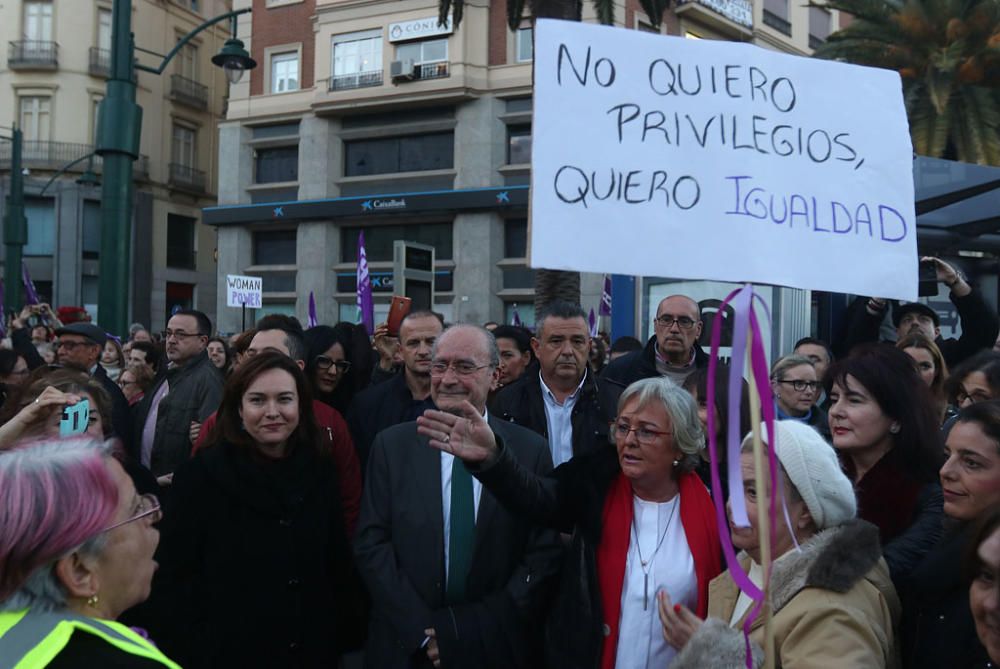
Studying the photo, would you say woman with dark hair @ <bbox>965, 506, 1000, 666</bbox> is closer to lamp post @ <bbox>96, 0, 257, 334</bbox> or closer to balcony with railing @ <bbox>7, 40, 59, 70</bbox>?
lamp post @ <bbox>96, 0, 257, 334</bbox>

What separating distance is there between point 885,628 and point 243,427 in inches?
90.7

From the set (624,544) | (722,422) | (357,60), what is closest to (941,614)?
(624,544)

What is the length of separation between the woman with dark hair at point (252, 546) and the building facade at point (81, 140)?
1240 inches

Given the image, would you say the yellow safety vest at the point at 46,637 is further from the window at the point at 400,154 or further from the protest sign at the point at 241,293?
the window at the point at 400,154

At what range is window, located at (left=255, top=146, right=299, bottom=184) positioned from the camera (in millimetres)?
30062

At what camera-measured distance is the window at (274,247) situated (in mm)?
30391

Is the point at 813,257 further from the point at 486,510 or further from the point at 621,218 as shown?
the point at 486,510

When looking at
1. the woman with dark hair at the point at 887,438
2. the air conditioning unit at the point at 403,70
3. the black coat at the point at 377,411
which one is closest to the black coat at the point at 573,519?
the woman with dark hair at the point at 887,438

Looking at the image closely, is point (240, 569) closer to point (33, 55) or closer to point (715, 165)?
point (715, 165)

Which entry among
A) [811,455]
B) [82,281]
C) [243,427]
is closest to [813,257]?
[811,455]

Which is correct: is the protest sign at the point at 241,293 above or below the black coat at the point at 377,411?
above

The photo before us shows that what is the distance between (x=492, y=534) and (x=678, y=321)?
2299 mm

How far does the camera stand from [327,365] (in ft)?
16.2

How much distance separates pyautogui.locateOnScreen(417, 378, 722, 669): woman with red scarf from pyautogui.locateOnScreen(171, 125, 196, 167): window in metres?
36.3
